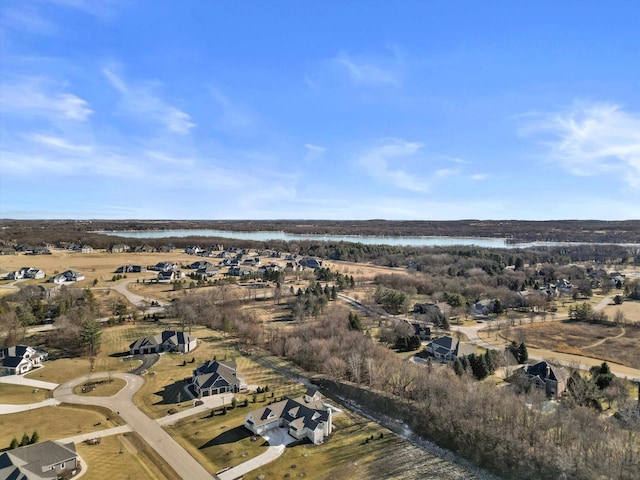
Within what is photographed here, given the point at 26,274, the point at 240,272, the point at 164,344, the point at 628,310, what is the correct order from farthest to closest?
the point at 240,272 < the point at 26,274 < the point at 628,310 < the point at 164,344

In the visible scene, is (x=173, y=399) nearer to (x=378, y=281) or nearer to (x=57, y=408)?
(x=57, y=408)

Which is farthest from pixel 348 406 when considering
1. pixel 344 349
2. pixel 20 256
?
pixel 20 256

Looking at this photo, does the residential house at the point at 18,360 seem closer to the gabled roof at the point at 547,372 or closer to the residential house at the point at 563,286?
the gabled roof at the point at 547,372

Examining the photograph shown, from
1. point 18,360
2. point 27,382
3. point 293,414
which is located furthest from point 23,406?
point 293,414

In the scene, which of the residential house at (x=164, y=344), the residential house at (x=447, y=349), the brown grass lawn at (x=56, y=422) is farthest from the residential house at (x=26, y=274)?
the residential house at (x=447, y=349)

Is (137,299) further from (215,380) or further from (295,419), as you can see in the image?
(295,419)

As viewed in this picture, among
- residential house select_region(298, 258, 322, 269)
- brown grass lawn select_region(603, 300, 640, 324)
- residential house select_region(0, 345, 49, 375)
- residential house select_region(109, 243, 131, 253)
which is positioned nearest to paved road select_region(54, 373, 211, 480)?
residential house select_region(0, 345, 49, 375)

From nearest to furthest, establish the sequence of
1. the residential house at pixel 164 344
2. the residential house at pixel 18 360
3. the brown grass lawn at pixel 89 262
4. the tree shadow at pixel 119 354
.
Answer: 1. the residential house at pixel 18 360
2. the tree shadow at pixel 119 354
3. the residential house at pixel 164 344
4. the brown grass lawn at pixel 89 262
